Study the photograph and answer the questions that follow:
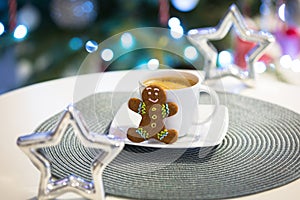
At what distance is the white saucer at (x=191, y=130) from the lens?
91 cm

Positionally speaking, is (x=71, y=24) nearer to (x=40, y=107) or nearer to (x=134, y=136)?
(x=40, y=107)

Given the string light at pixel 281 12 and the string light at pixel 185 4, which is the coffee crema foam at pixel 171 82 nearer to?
the string light at pixel 185 4

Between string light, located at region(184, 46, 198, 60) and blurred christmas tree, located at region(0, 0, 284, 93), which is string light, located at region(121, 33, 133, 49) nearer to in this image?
blurred christmas tree, located at region(0, 0, 284, 93)

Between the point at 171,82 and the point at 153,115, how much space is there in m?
0.14

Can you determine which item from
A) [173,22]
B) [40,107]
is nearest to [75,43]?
[173,22]

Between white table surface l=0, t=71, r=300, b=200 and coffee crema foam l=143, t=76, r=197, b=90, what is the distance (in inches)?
7.5

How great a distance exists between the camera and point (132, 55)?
6.69 ft

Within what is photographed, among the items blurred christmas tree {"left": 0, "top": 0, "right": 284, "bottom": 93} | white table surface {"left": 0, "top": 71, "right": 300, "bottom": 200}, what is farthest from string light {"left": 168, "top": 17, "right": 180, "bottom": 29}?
white table surface {"left": 0, "top": 71, "right": 300, "bottom": 200}

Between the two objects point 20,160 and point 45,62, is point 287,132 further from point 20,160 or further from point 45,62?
point 45,62

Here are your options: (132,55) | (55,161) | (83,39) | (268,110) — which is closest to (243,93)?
(268,110)

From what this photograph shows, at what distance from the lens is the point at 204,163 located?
858 mm

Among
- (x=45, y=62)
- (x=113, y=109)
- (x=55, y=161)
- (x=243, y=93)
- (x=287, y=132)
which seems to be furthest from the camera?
(x=45, y=62)

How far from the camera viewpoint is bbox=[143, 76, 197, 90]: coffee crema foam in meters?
1.01

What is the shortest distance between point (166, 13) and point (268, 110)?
103 centimetres
